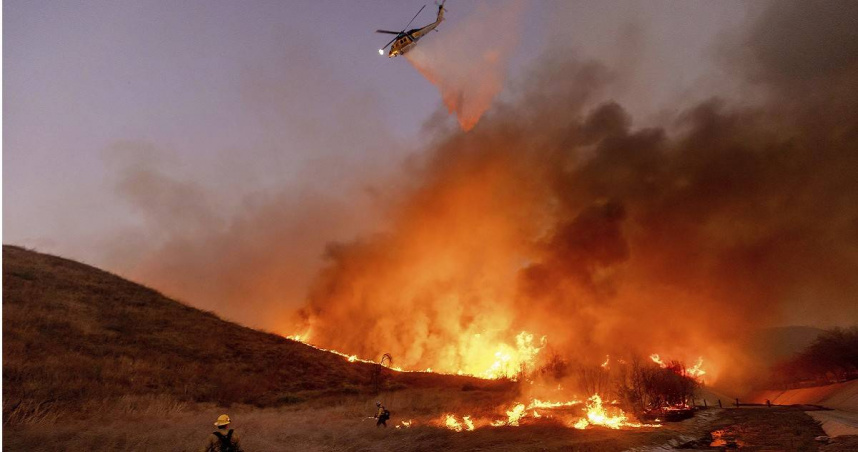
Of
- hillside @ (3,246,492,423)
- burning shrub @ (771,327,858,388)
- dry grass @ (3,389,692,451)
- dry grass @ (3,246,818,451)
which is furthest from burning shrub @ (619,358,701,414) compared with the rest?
burning shrub @ (771,327,858,388)

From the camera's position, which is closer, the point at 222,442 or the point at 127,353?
the point at 222,442

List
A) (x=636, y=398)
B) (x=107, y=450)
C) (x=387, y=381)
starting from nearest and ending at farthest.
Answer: (x=107, y=450) → (x=636, y=398) → (x=387, y=381)

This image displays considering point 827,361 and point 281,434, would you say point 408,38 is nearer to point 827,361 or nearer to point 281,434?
point 281,434

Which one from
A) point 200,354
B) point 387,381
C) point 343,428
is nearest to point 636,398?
point 387,381

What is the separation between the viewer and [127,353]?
3105 cm

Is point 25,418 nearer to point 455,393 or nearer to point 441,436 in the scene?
point 441,436

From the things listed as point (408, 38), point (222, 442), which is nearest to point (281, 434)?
point (222, 442)

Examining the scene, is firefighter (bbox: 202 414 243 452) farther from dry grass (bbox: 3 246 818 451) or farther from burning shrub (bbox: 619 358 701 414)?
burning shrub (bbox: 619 358 701 414)

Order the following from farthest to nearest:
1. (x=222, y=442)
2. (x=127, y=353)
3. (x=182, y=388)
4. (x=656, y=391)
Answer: (x=656, y=391) < (x=127, y=353) < (x=182, y=388) < (x=222, y=442)

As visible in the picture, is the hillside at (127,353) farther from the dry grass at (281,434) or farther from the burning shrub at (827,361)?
the burning shrub at (827,361)

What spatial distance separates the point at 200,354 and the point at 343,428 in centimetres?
2032

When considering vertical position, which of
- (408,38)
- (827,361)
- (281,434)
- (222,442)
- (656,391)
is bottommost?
(281,434)

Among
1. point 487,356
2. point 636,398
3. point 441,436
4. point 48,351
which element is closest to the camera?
point 441,436

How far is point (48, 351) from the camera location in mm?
26641
